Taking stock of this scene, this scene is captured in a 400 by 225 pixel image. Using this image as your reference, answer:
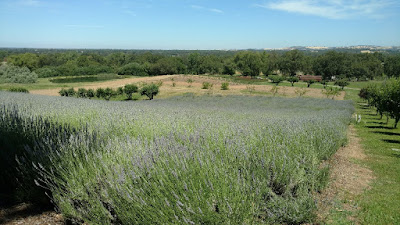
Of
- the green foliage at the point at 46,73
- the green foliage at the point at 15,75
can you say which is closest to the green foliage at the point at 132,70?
the green foliage at the point at 46,73

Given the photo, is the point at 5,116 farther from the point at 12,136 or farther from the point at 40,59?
the point at 40,59

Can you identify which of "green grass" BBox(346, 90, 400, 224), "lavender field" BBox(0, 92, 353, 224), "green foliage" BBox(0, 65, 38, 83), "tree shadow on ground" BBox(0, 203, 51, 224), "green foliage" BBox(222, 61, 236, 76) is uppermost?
"lavender field" BBox(0, 92, 353, 224)

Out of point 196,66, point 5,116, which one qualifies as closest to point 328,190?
point 5,116

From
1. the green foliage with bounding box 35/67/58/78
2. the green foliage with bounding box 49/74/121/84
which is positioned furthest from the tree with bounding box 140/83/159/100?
the green foliage with bounding box 35/67/58/78

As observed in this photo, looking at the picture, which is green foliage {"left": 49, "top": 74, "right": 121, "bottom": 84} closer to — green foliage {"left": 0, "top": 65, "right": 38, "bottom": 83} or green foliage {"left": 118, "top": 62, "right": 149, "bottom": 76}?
green foliage {"left": 0, "top": 65, "right": 38, "bottom": 83}

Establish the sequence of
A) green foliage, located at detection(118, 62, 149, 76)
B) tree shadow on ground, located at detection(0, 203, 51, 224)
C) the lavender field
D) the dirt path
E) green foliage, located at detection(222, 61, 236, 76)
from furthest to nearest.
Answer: green foliage, located at detection(222, 61, 236, 76) < green foliage, located at detection(118, 62, 149, 76) < the dirt path < tree shadow on ground, located at detection(0, 203, 51, 224) < the lavender field

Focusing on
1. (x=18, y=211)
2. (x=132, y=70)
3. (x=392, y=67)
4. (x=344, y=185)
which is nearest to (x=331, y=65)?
(x=392, y=67)

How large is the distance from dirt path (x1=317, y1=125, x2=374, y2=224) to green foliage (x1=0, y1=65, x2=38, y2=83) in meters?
71.7

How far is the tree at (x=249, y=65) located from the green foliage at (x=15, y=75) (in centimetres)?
7397

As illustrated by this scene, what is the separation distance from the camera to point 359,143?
1268 centimetres

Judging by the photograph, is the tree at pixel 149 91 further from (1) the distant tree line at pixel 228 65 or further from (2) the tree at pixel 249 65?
(2) the tree at pixel 249 65

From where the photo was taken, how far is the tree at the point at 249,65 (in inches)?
4412

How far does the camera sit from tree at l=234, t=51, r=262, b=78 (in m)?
112

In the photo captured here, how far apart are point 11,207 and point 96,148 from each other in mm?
1455
